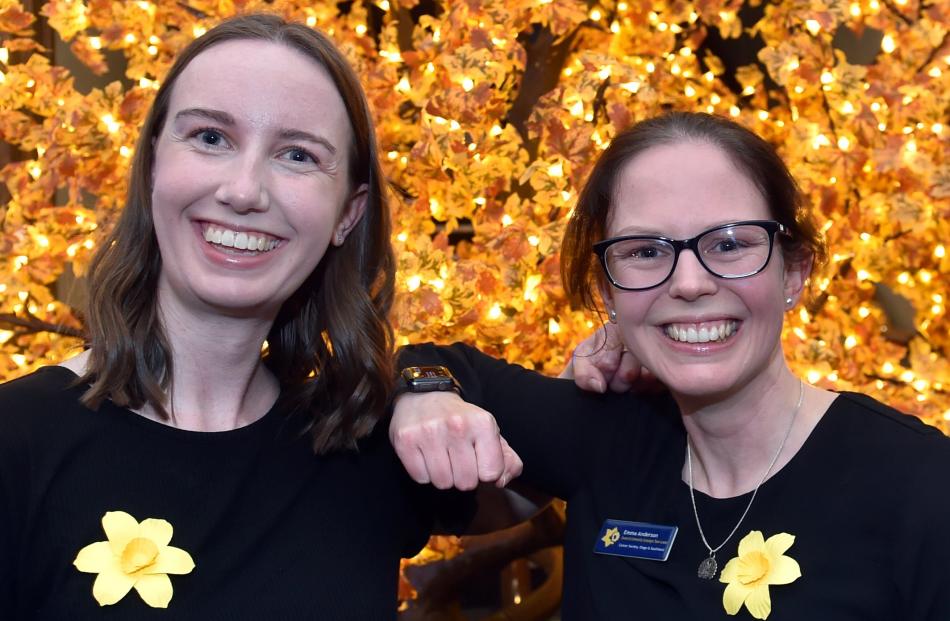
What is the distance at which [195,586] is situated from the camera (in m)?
1.37

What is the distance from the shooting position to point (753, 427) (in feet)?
4.98

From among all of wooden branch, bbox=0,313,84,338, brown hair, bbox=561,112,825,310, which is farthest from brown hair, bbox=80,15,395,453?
wooden branch, bbox=0,313,84,338

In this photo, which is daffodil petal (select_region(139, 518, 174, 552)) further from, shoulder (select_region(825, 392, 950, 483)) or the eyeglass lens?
shoulder (select_region(825, 392, 950, 483))

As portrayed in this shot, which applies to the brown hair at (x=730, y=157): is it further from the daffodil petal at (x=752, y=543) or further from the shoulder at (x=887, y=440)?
the daffodil petal at (x=752, y=543)

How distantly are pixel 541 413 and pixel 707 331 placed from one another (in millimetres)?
379

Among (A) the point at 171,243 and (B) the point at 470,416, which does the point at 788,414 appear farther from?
(A) the point at 171,243

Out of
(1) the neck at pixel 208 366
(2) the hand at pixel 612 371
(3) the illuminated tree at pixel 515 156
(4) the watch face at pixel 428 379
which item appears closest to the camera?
(1) the neck at pixel 208 366

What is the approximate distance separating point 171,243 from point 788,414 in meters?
0.90

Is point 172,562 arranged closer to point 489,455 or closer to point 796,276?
point 489,455

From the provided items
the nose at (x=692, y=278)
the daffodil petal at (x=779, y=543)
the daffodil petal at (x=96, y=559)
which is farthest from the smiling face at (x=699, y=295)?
the daffodil petal at (x=96, y=559)

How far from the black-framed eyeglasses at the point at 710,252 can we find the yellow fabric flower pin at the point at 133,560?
2.34 feet

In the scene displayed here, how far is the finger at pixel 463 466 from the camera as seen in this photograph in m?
1.41

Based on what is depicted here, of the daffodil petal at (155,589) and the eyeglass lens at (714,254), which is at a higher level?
the eyeglass lens at (714,254)

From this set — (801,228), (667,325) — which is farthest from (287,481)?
(801,228)
